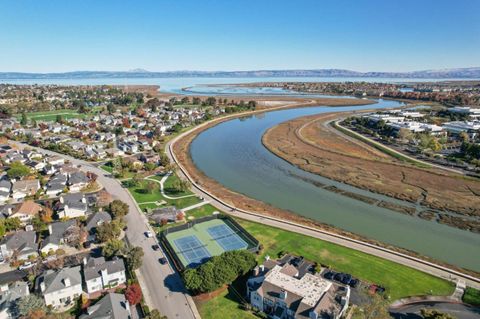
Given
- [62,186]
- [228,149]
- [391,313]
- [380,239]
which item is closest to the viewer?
[391,313]

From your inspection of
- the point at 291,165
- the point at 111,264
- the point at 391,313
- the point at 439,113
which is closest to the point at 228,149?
the point at 291,165

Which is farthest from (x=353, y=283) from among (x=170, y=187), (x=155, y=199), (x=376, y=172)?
(x=376, y=172)

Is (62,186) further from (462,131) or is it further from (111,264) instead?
(462,131)

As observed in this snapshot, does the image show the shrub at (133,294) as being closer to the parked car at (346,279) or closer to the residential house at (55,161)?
the parked car at (346,279)

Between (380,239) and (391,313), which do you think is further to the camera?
(380,239)

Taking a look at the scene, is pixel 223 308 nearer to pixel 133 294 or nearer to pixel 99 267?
pixel 133 294

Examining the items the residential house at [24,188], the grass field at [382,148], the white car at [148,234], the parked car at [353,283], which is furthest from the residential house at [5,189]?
the grass field at [382,148]

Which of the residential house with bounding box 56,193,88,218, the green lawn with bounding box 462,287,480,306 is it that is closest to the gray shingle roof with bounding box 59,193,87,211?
the residential house with bounding box 56,193,88,218
